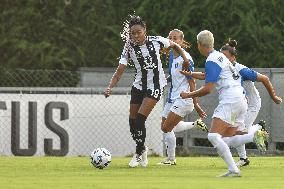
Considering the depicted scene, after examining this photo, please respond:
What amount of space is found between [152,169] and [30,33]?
15.1 meters

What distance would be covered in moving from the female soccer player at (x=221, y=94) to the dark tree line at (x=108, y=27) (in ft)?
38.8

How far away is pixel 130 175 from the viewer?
16.4m

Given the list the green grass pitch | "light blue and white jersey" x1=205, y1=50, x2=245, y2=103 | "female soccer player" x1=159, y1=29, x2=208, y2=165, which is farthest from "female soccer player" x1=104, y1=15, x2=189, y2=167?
"light blue and white jersey" x1=205, y1=50, x2=245, y2=103

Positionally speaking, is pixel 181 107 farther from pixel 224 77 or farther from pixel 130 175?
pixel 224 77

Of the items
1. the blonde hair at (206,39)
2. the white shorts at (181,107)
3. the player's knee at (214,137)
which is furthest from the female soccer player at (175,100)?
the player's knee at (214,137)

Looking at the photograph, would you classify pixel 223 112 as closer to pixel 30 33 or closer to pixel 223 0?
pixel 223 0

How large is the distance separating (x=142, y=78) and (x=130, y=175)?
250cm

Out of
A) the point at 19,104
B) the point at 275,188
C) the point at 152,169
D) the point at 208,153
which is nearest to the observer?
the point at 275,188

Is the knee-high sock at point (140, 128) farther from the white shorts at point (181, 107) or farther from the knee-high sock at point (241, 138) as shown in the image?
the knee-high sock at point (241, 138)

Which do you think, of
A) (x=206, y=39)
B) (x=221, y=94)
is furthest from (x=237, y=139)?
(x=206, y=39)

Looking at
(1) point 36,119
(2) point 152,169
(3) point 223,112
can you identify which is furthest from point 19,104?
(3) point 223,112

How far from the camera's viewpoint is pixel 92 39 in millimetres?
32375

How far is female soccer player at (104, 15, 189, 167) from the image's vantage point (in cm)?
1830

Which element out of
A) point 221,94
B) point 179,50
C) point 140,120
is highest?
point 179,50
